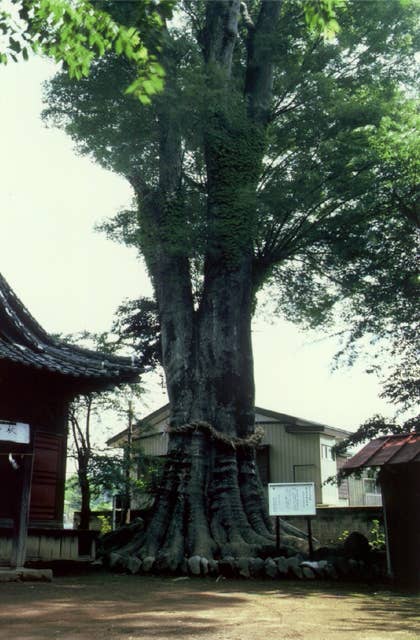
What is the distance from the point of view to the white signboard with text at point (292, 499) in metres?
11.1

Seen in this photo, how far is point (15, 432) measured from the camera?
984 cm

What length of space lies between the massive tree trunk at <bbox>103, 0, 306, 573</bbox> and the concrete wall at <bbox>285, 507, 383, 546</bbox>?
564cm

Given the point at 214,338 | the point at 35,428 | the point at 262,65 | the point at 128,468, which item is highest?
the point at 262,65

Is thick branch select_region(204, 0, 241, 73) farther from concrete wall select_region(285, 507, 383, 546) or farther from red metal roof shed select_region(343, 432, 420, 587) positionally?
concrete wall select_region(285, 507, 383, 546)

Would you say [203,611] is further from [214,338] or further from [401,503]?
[214,338]

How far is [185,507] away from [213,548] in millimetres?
1141

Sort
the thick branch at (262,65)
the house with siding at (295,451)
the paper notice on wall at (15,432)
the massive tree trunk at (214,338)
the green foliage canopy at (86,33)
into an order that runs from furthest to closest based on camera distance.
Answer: the house with siding at (295,451) < the thick branch at (262,65) < the massive tree trunk at (214,338) < the paper notice on wall at (15,432) < the green foliage canopy at (86,33)

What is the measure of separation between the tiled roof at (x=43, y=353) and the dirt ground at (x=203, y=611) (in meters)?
3.29

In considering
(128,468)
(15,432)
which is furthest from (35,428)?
(128,468)

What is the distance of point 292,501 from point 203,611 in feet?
15.8

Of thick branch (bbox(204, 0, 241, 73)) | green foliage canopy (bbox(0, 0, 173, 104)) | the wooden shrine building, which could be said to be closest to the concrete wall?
the wooden shrine building

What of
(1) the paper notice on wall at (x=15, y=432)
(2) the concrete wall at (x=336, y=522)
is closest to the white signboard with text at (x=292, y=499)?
(1) the paper notice on wall at (x=15, y=432)

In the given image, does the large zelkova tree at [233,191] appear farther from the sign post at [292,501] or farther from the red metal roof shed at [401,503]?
the red metal roof shed at [401,503]

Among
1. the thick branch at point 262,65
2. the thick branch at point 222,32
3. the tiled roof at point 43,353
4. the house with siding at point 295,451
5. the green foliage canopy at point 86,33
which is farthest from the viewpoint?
the house with siding at point 295,451
